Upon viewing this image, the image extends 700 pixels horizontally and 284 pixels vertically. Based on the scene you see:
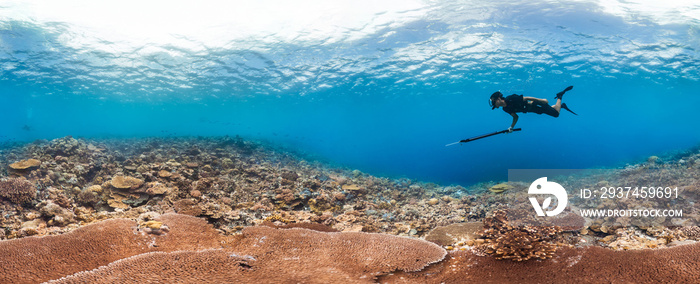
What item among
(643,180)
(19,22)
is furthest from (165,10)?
(643,180)

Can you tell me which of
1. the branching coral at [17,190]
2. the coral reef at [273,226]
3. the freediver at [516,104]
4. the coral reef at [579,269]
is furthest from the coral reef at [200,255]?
the freediver at [516,104]

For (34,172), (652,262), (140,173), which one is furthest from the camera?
(140,173)

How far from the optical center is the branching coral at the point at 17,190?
654 centimetres

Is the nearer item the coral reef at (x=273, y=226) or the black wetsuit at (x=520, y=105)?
the coral reef at (x=273, y=226)

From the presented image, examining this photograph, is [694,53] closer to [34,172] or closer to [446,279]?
[446,279]

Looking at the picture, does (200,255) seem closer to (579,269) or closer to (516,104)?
(579,269)

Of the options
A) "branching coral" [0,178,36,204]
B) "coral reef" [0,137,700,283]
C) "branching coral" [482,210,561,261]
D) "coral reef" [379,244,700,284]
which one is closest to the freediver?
"coral reef" [0,137,700,283]

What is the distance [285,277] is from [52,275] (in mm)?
2251

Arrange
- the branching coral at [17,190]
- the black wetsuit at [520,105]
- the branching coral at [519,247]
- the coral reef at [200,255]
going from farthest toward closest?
the black wetsuit at [520,105]
the branching coral at [17,190]
the branching coral at [519,247]
the coral reef at [200,255]

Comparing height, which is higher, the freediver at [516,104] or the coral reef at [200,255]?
the freediver at [516,104]

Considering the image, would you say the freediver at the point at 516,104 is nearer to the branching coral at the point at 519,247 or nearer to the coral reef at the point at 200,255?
the branching coral at the point at 519,247

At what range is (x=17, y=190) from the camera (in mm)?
6652

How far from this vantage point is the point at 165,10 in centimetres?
1576

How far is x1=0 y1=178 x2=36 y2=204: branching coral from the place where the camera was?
21.4ft
